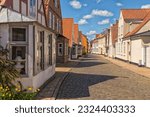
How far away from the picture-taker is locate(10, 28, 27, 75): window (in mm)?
9727

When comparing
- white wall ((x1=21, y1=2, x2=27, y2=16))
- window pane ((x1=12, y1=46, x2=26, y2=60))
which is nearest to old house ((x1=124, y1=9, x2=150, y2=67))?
white wall ((x1=21, y1=2, x2=27, y2=16))

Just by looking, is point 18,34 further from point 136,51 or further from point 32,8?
point 136,51

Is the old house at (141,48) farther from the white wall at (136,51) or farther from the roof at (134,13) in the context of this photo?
the roof at (134,13)

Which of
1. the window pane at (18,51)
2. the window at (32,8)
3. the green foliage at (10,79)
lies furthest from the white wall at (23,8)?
the green foliage at (10,79)

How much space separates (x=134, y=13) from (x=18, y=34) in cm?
3037

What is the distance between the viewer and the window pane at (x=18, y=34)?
31.8 ft

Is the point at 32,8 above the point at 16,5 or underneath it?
above

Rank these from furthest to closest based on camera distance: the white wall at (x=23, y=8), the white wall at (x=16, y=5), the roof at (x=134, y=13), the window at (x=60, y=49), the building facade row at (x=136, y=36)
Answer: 1. the roof at (x=134, y=13)
2. the window at (x=60, y=49)
3. the building facade row at (x=136, y=36)
4. the white wall at (x=23, y=8)
5. the white wall at (x=16, y=5)

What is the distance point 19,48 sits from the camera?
9.82m

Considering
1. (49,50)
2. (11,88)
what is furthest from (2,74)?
(49,50)

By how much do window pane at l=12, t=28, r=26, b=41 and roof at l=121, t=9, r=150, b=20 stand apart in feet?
95.5

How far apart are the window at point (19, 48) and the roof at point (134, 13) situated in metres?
29.1

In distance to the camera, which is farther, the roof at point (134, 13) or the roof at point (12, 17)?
the roof at point (134, 13)

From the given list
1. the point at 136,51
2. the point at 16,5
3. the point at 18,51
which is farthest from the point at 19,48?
the point at 136,51
